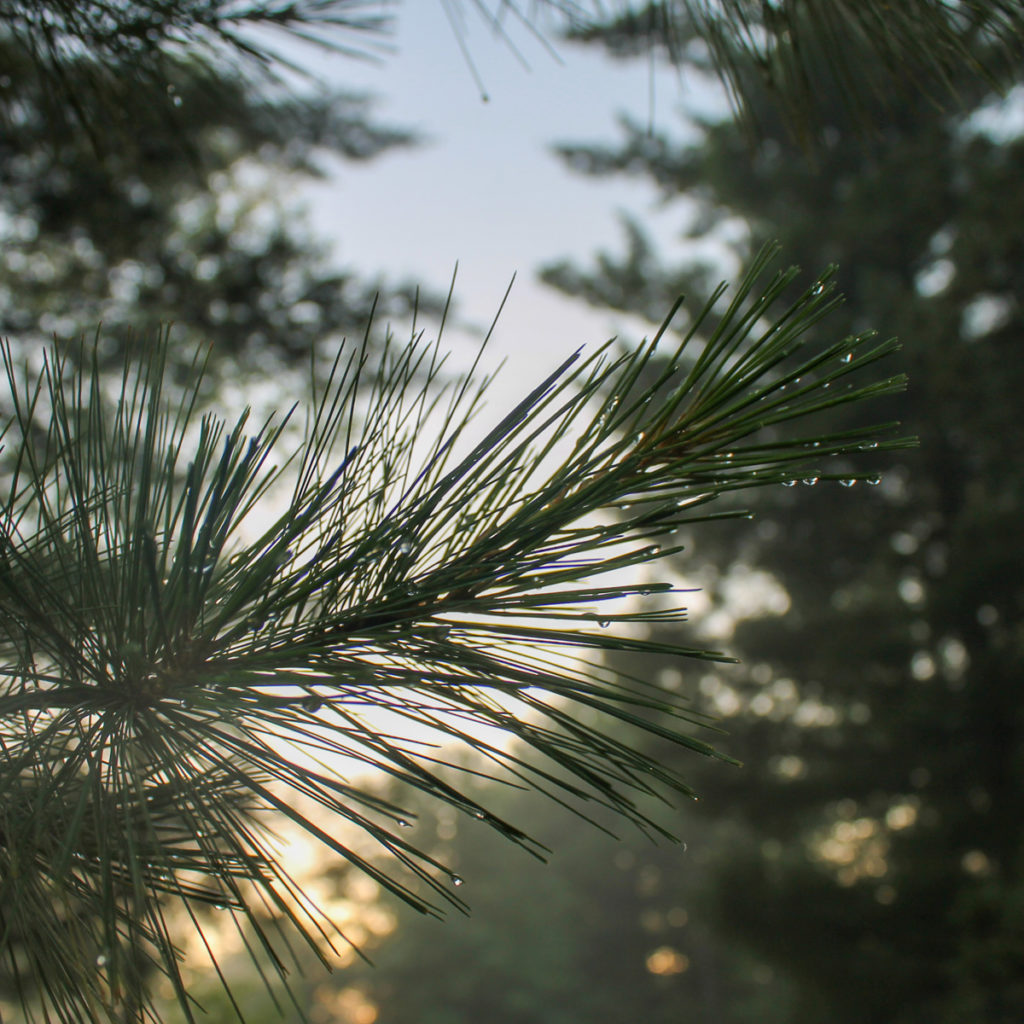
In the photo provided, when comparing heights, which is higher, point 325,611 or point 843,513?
point 325,611

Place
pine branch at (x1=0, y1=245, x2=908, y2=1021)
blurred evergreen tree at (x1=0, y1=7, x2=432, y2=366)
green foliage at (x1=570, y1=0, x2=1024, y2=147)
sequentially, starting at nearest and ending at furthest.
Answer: pine branch at (x1=0, y1=245, x2=908, y2=1021) → green foliage at (x1=570, y1=0, x2=1024, y2=147) → blurred evergreen tree at (x1=0, y1=7, x2=432, y2=366)

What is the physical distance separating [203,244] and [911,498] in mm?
7668

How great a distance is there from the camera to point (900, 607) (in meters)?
7.97

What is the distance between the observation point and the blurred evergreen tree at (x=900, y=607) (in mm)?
7043

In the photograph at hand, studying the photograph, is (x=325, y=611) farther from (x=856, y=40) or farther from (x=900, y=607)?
(x=900, y=607)

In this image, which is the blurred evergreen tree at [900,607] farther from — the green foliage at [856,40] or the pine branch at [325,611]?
the pine branch at [325,611]

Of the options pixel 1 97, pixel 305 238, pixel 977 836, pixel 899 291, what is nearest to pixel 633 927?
pixel 977 836

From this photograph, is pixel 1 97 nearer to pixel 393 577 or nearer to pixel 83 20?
pixel 83 20

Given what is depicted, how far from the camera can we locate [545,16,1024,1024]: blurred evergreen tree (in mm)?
7043

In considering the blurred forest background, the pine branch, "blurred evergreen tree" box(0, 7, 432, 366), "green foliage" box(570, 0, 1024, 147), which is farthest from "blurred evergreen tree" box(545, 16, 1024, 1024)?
the pine branch

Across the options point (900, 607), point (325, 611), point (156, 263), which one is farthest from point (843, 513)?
point (325, 611)

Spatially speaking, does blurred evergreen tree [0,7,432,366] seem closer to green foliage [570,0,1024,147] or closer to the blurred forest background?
the blurred forest background

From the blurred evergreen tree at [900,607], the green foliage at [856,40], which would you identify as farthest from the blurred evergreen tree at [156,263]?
the blurred evergreen tree at [900,607]

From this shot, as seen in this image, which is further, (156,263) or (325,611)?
(156,263)
